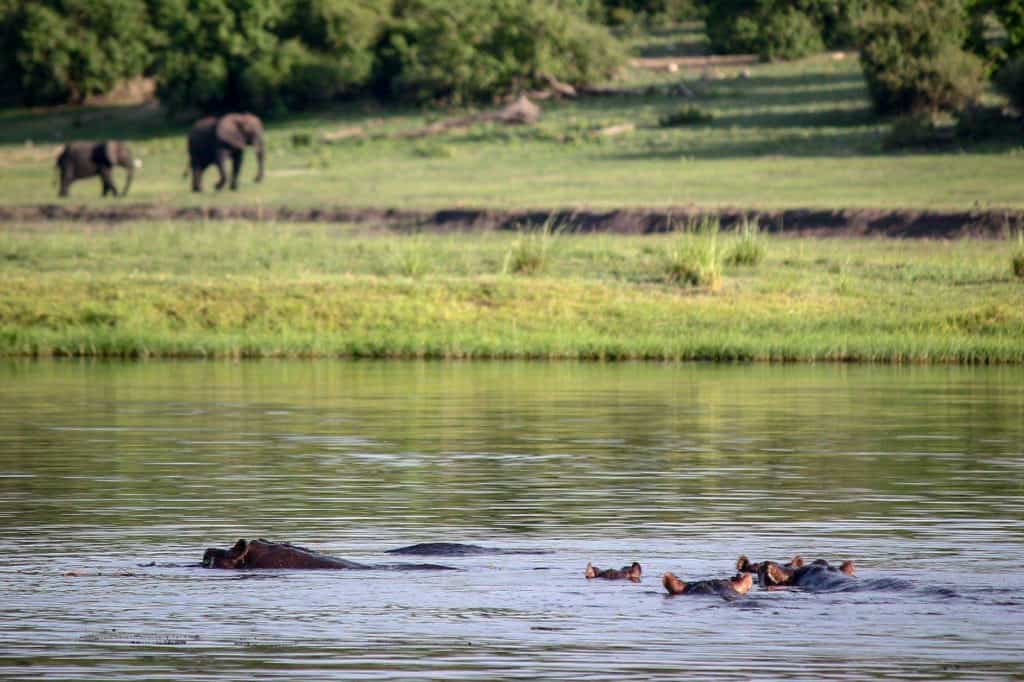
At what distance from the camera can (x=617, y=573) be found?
1296 cm

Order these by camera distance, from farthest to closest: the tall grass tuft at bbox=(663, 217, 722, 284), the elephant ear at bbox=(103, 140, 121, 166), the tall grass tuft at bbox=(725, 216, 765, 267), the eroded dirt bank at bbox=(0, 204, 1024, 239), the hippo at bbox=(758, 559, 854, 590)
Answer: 1. the elephant ear at bbox=(103, 140, 121, 166)
2. the eroded dirt bank at bbox=(0, 204, 1024, 239)
3. the tall grass tuft at bbox=(725, 216, 765, 267)
4. the tall grass tuft at bbox=(663, 217, 722, 284)
5. the hippo at bbox=(758, 559, 854, 590)

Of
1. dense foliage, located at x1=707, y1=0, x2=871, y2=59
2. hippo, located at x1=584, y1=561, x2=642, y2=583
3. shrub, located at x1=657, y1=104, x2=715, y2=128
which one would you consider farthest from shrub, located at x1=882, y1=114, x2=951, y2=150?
hippo, located at x1=584, y1=561, x2=642, y2=583

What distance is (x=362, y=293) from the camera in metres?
35.4

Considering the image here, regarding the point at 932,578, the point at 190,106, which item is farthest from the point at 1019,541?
the point at 190,106

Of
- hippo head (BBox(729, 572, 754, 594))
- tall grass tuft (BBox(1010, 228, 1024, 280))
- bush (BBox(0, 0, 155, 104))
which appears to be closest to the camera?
hippo head (BBox(729, 572, 754, 594))

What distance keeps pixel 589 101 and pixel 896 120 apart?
1379 centimetres

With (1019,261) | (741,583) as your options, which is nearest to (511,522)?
(741,583)

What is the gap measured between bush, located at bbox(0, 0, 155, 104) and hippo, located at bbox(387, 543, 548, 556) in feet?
226

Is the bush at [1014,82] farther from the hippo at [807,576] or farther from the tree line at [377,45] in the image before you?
the hippo at [807,576]

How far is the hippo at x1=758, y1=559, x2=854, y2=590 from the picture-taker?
12.6m

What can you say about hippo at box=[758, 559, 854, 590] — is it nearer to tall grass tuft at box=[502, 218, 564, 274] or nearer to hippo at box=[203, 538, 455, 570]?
hippo at box=[203, 538, 455, 570]

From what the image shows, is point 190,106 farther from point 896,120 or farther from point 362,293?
point 362,293

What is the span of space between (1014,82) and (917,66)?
558cm

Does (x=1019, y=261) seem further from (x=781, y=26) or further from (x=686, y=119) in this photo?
(x=781, y=26)
